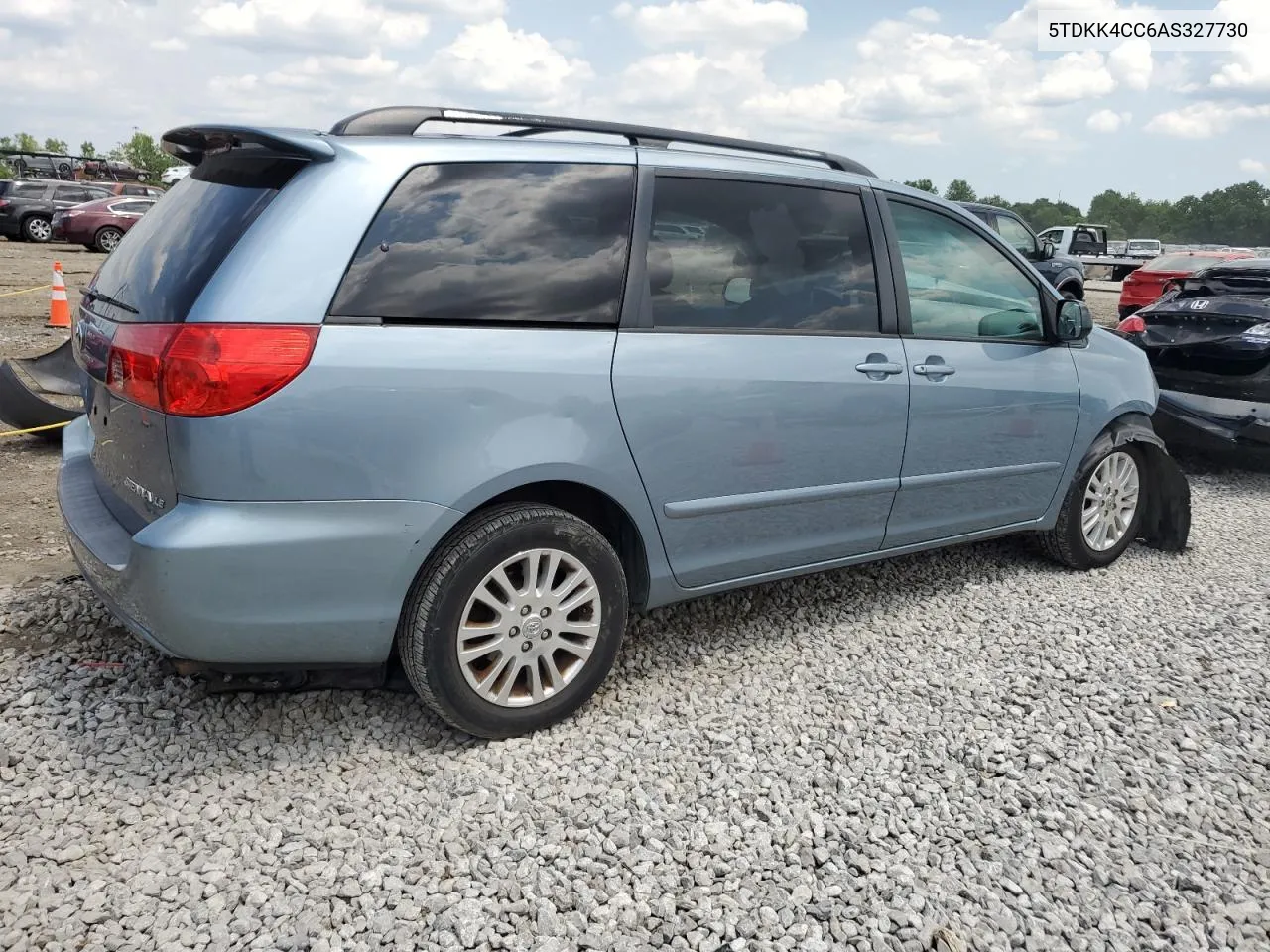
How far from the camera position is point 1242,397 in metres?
6.67

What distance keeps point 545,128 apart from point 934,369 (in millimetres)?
1742

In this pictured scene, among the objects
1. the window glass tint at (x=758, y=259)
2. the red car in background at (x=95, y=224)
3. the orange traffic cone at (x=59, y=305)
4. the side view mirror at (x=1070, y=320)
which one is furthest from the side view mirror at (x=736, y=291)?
the red car in background at (x=95, y=224)

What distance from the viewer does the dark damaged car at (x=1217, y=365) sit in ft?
21.7

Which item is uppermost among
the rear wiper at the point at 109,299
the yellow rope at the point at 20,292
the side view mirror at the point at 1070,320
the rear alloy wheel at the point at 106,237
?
the side view mirror at the point at 1070,320

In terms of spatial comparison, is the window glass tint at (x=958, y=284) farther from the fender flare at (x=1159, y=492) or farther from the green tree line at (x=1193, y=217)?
the green tree line at (x=1193, y=217)

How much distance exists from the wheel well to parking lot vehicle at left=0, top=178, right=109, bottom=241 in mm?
26265

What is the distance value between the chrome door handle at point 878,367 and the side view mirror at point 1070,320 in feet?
3.61

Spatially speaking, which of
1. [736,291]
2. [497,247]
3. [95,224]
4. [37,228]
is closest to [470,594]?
[497,247]

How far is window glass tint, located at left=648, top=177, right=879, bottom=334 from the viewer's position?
3.31 m

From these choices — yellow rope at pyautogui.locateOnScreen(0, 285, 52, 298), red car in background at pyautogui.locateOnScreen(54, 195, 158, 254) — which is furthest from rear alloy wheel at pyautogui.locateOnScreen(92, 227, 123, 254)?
yellow rope at pyautogui.locateOnScreen(0, 285, 52, 298)

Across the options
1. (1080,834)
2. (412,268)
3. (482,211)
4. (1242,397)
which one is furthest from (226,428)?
(1242,397)

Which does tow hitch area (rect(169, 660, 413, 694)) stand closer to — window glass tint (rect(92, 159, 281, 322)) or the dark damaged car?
window glass tint (rect(92, 159, 281, 322))

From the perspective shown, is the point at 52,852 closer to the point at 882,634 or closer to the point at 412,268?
the point at 412,268

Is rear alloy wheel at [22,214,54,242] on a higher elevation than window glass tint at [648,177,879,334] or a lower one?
lower
